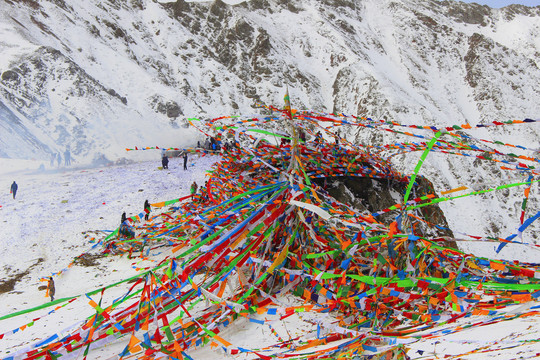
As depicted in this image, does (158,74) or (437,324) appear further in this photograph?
(158,74)

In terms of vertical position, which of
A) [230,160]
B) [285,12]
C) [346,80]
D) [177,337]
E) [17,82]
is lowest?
[177,337]

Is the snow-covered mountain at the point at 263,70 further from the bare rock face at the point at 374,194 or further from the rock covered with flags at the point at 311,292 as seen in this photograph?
the rock covered with flags at the point at 311,292

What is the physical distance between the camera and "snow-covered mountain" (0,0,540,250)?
32.2 m

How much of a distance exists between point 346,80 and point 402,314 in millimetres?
60992

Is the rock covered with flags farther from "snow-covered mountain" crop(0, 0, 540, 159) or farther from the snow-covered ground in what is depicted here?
"snow-covered mountain" crop(0, 0, 540, 159)

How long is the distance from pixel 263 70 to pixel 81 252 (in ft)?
188

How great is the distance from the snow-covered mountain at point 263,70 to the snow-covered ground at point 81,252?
29.9ft

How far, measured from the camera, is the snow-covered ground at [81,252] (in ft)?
8.18

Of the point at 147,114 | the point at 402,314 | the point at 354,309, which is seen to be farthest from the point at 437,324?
the point at 147,114

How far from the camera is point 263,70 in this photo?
204ft

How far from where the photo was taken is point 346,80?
60.1 m

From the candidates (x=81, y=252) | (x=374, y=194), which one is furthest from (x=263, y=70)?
(x=81, y=252)

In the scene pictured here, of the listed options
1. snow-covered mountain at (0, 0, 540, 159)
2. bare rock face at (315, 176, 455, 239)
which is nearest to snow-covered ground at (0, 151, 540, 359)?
bare rock face at (315, 176, 455, 239)

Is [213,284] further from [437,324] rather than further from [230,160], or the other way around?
[230,160]
